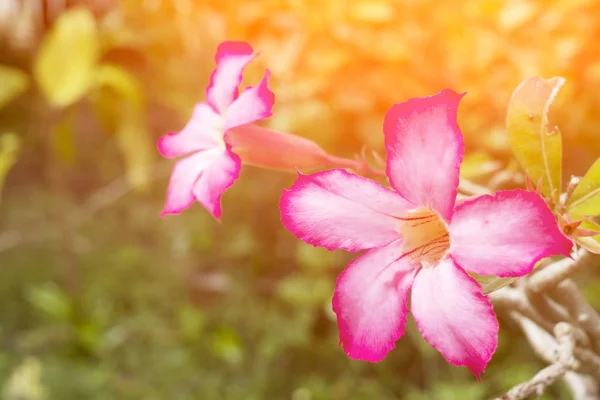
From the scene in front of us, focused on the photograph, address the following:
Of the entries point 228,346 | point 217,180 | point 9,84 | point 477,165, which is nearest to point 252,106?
point 217,180

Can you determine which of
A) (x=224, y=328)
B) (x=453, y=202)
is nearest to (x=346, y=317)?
(x=453, y=202)

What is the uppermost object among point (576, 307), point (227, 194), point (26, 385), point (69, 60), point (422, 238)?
point (422, 238)

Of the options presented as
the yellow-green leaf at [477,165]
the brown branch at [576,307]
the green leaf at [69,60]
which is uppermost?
the yellow-green leaf at [477,165]

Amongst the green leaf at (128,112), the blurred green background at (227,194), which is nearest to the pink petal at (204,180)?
the blurred green background at (227,194)

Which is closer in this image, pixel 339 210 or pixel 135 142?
pixel 339 210

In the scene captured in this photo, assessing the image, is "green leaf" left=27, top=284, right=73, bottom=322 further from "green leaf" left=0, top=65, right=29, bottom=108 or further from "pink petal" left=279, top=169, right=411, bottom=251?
"pink petal" left=279, top=169, right=411, bottom=251

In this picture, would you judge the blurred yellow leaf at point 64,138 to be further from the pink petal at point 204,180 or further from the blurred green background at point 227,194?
the pink petal at point 204,180

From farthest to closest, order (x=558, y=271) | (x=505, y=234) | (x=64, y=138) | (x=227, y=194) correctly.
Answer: (x=227, y=194) < (x=64, y=138) < (x=558, y=271) < (x=505, y=234)

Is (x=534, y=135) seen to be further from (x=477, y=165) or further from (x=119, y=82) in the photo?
(x=119, y=82)
